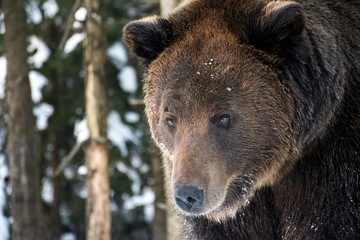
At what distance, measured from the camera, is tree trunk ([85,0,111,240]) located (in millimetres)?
8461

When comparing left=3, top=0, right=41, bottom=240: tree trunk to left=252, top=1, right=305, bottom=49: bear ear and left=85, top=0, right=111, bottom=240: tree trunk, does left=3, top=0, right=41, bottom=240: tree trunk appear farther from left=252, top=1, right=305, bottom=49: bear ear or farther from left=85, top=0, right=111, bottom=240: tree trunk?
left=252, top=1, right=305, bottom=49: bear ear

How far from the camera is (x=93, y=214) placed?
28.3ft

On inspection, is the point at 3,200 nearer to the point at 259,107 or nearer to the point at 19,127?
the point at 19,127

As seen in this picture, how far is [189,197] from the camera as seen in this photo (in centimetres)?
378

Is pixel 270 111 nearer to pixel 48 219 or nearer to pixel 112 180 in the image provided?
pixel 112 180

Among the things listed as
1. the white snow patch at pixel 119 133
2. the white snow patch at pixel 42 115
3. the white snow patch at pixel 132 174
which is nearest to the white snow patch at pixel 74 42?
the white snow patch at pixel 119 133

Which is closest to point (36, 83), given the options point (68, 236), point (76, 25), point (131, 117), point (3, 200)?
point (3, 200)

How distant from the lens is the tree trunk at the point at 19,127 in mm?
9992

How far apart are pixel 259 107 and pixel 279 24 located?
0.57 metres

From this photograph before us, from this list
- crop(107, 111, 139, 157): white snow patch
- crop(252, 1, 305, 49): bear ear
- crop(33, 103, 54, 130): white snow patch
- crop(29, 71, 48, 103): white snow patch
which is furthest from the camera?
crop(33, 103, 54, 130): white snow patch

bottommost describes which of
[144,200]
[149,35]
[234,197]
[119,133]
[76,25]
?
[144,200]

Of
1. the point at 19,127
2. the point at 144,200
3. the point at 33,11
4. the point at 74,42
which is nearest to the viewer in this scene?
the point at 74,42

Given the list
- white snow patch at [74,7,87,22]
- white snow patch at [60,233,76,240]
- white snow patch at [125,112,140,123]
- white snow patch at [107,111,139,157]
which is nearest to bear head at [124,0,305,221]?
white snow patch at [74,7,87,22]

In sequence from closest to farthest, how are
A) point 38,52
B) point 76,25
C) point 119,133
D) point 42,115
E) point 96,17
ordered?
point 96,17 → point 76,25 → point 119,133 → point 38,52 → point 42,115
